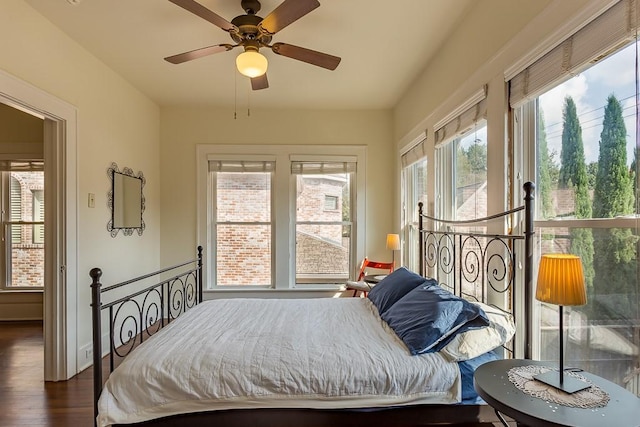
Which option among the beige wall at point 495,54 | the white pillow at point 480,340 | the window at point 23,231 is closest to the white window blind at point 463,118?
the beige wall at point 495,54

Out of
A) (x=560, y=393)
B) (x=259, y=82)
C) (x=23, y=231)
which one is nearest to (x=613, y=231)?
(x=560, y=393)

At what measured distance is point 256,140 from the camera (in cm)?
425

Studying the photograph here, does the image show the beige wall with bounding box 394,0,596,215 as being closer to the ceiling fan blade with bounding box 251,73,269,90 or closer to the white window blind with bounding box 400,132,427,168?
the white window blind with bounding box 400,132,427,168

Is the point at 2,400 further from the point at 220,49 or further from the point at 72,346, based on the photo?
the point at 220,49

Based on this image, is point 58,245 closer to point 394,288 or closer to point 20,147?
point 20,147

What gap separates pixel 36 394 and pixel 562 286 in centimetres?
327

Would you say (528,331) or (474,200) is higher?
(474,200)

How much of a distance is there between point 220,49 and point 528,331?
2372 mm

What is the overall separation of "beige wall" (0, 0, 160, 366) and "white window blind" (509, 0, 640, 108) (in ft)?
10.0

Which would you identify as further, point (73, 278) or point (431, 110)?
point (431, 110)

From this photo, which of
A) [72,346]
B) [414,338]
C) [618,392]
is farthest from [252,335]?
[72,346]

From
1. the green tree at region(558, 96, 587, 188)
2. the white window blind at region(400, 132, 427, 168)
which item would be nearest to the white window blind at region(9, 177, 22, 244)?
the white window blind at region(400, 132, 427, 168)

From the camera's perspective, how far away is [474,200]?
2.34m

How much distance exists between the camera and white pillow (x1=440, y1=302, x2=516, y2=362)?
154cm
